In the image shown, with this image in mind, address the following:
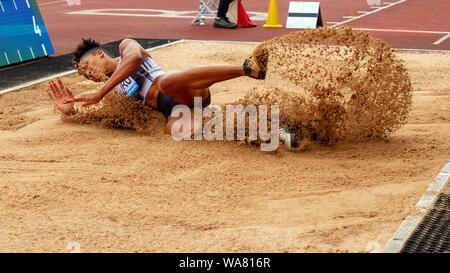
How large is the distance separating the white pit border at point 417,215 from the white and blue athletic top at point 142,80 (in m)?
2.52

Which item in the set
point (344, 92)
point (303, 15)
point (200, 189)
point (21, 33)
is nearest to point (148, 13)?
point (303, 15)

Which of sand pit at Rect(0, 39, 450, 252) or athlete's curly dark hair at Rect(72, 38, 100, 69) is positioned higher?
athlete's curly dark hair at Rect(72, 38, 100, 69)

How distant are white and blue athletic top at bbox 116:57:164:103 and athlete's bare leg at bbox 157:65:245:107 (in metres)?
0.14

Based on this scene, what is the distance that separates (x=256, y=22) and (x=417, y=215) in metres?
10.2

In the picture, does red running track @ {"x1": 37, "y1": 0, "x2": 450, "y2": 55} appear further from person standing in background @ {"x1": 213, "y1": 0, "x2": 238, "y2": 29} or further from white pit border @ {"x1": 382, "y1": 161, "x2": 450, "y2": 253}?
white pit border @ {"x1": 382, "y1": 161, "x2": 450, "y2": 253}

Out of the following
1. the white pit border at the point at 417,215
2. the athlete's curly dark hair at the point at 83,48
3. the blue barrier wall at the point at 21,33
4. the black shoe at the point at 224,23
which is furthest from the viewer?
the black shoe at the point at 224,23

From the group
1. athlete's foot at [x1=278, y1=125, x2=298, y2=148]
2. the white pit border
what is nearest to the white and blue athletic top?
athlete's foot at [x1=278, y1=125, x2=298, y2=148]

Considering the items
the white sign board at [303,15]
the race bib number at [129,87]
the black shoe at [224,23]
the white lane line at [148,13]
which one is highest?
the race bib number at [129,87]

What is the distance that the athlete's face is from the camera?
496 centimetres

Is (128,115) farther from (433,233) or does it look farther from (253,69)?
(433,233)

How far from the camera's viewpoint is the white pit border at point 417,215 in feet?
9.19

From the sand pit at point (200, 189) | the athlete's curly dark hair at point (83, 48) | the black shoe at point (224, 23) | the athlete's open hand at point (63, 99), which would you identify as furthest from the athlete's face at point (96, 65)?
the black shoe at point (224, 23)

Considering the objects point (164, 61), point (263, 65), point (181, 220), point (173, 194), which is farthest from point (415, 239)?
point (164, 61)

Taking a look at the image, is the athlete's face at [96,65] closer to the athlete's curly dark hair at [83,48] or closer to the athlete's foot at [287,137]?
the athlete's curly dark hair at [83,48]
